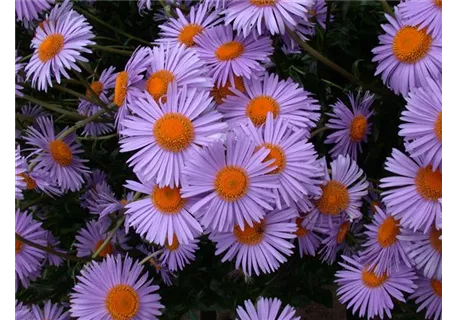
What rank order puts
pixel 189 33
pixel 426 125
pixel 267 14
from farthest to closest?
pixel 189 33, pixel 267 14, pixel 426 125

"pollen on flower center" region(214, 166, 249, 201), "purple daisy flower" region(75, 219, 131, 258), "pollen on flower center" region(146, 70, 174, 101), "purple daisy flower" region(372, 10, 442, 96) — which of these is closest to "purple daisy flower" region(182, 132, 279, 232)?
"pollen on flower center" region(214, 166, 249, 201)

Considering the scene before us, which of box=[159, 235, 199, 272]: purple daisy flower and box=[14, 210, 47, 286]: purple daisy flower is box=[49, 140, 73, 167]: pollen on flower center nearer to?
box=[14, 210, 47, 286]: purple daisy flower

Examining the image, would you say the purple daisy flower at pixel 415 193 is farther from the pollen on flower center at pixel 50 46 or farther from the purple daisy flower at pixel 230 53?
the pollen on flower center at pixel 50 46

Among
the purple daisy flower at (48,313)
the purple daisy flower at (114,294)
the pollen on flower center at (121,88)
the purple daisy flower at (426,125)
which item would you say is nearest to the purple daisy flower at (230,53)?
the pollen on flower center at (121,88)

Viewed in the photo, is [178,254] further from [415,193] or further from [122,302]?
[415,193]

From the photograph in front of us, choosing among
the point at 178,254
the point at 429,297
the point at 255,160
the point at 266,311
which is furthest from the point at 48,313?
the point at 429,297

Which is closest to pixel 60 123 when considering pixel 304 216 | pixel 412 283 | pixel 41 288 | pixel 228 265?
pixel 41 288

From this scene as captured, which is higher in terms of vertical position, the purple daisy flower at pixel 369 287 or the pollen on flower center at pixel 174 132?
the pollen on flower center at pixel 174 132
